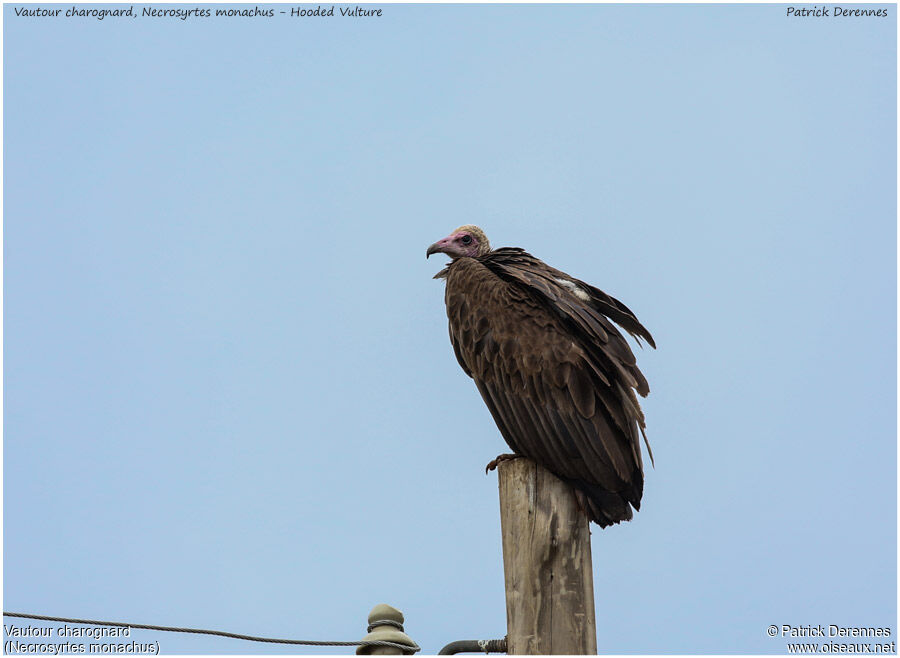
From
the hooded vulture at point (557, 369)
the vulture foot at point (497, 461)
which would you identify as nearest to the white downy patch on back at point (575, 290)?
the hooded vulture at point (557, 369)

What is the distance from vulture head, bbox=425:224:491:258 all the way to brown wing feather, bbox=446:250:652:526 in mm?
805

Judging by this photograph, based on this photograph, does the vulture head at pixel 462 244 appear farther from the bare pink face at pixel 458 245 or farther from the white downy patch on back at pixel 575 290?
the white downy patch on back at pixel 575 290

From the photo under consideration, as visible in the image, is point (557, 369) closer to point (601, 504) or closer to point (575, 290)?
point (575, 290)

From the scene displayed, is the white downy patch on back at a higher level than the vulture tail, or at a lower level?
higher

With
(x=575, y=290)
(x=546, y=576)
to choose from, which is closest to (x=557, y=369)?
(x=575, y=290)

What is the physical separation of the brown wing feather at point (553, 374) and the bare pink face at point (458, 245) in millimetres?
807

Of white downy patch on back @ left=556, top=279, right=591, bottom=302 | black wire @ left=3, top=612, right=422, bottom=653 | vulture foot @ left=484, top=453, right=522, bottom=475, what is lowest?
black wire @ left=3, top=612, right=422, bottom=653

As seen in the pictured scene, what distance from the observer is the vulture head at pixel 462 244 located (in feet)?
22.5

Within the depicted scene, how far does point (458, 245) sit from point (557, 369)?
1.88 meters

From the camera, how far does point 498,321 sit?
18.3 ft

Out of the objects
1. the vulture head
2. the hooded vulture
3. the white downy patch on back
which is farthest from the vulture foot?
the vulture head

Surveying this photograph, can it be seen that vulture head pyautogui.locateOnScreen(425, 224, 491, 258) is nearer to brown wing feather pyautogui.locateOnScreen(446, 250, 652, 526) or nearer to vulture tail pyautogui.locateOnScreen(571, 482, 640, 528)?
brown wing feather pyautogui.locateOnScreen(446, 250, 652, 526)

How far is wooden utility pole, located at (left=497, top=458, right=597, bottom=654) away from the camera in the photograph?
415 centimetres

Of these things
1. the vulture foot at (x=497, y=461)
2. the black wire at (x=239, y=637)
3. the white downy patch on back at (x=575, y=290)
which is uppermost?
the white downy patch on back at (x=575, y=290)
